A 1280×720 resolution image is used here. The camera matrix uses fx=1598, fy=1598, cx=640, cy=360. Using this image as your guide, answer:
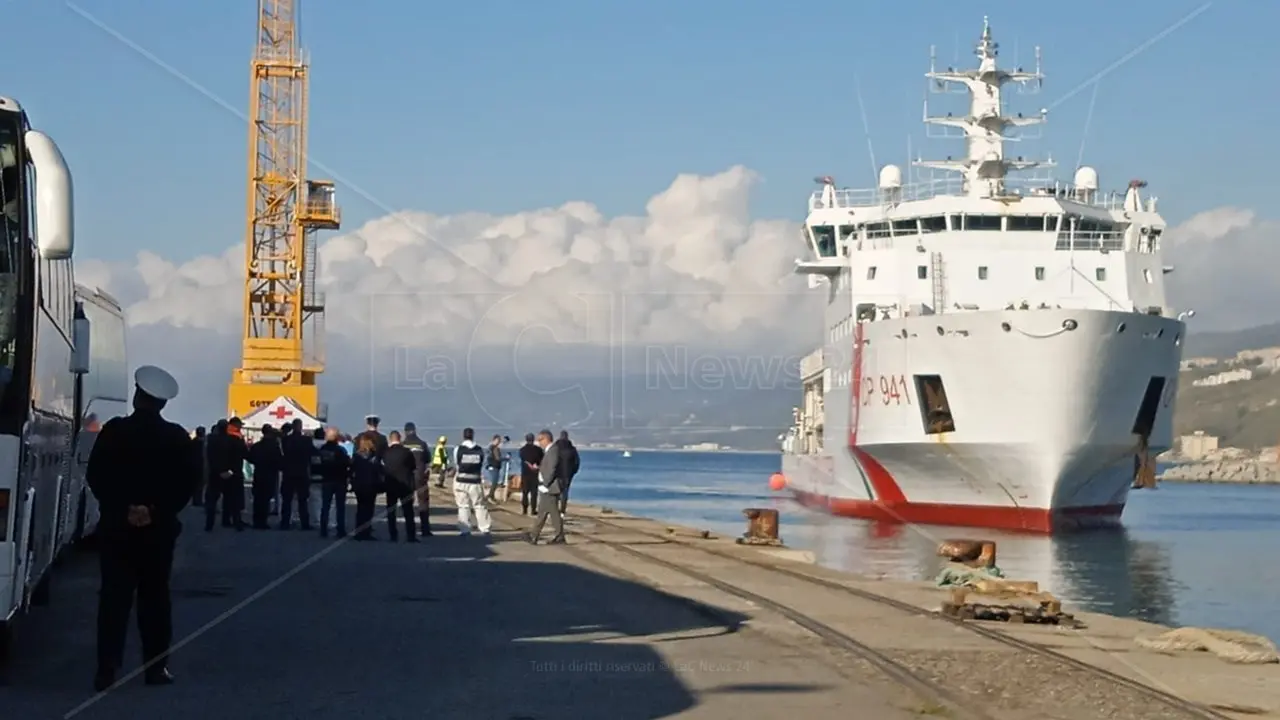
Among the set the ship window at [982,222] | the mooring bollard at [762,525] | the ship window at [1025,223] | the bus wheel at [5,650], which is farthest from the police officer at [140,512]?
the ship window at [1025,223]

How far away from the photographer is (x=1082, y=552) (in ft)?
112

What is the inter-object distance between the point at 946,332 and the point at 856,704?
94.3ft

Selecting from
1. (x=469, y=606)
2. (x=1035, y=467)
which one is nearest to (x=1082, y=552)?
(x=1035, y=467)

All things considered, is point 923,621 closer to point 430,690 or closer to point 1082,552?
point 430,690

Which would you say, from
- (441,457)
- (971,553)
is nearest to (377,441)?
(971,553)

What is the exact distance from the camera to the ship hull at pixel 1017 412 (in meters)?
35.1

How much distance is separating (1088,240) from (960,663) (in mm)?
33979

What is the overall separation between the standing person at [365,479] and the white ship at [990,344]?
18.2 metres

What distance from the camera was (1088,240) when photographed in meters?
42.5

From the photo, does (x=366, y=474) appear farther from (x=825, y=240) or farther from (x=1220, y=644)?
(x=825, y=240)

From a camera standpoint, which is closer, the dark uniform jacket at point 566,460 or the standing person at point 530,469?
the dark uniform jacket at point 566,460

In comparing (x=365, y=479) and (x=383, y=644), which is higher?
(x=365, y=479)

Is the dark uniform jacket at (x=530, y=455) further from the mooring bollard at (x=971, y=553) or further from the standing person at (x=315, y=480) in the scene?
the mooring bollard at (x=971, y=553)

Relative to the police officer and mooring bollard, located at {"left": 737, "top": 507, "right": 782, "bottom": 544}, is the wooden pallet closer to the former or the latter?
the police officer
